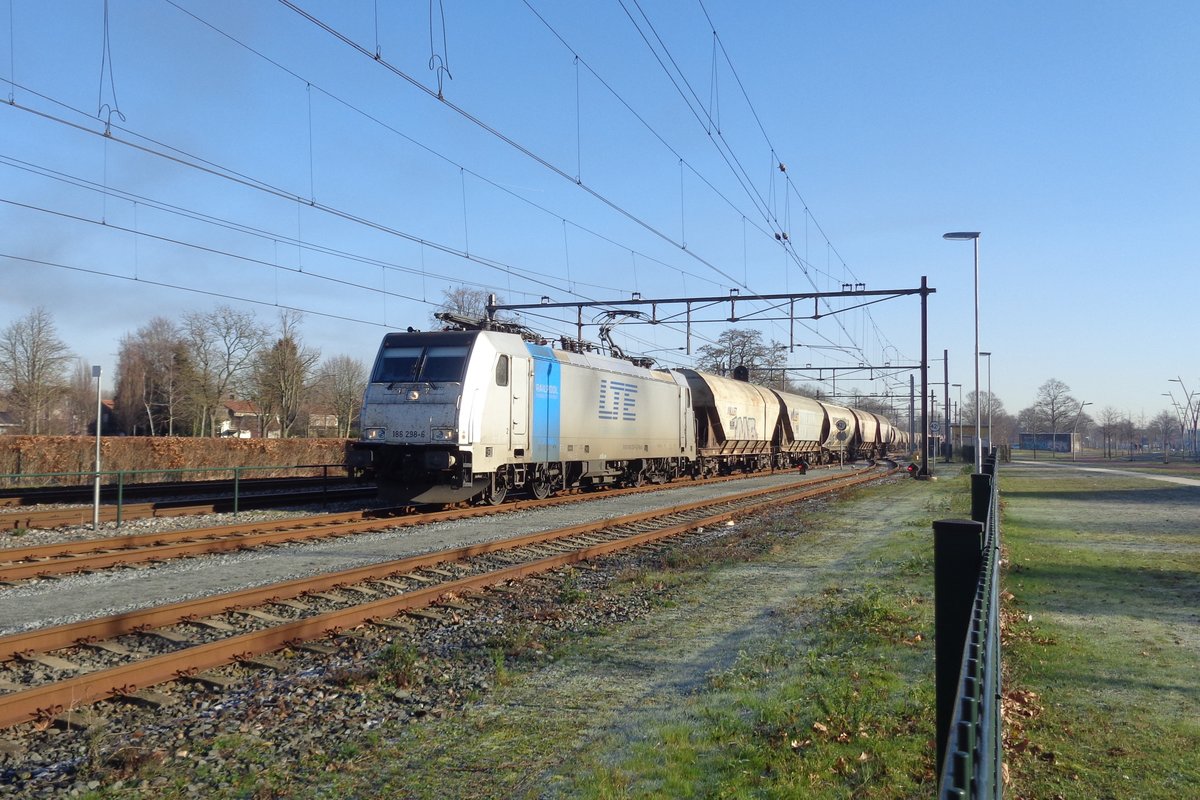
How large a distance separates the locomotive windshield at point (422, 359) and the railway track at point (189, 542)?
2734 millimetres

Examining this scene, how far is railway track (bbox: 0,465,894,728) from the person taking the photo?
19.1ft

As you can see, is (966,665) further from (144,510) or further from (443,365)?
(144,510)

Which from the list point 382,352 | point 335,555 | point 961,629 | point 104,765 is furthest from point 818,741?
point 382,352

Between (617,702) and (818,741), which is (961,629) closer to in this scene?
(818,741)

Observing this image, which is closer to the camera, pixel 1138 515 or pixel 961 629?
pixel 961 629

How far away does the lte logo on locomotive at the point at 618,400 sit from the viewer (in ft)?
72.9

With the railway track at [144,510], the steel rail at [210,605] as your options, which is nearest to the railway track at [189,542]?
the railway track at [144,510]

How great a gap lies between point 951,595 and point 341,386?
76.5 metres

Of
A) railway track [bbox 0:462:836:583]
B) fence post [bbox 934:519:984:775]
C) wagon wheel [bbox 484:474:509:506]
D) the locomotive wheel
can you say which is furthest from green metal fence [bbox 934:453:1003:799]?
the locomotive wheel

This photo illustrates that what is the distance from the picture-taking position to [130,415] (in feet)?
204

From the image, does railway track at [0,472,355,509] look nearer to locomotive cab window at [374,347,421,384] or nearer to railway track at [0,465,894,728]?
locomotive cab window at [374,347,421,384]

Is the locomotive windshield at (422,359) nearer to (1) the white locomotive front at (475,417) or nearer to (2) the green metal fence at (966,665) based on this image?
(1) the white locomotive front at (475,417)

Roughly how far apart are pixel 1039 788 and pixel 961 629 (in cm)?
157

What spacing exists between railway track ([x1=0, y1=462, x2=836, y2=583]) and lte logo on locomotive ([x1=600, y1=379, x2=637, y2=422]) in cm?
528
